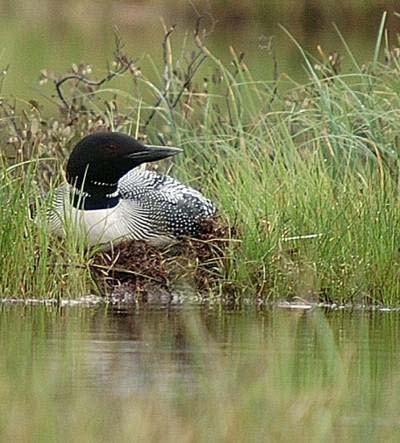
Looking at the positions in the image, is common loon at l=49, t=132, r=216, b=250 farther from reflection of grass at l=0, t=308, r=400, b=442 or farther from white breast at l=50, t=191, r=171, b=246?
reflection of grass at l=0, t=308, r=400, b=442

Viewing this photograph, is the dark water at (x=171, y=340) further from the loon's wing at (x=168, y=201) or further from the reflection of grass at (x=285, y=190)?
the loon's wing at (x=168, y=201)

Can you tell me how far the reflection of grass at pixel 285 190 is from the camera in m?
8.33

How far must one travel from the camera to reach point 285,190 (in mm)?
8984

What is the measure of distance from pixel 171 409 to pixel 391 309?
9.49ft

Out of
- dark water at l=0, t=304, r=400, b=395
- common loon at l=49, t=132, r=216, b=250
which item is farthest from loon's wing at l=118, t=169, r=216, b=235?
dark water at l=0, t=304, r=400, b=395

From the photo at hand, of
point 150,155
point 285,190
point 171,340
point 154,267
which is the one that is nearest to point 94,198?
point 150,155

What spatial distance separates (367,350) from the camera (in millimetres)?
6891

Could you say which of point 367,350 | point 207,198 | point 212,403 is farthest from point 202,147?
point 212,403

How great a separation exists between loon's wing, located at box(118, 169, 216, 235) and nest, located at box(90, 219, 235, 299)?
107mm

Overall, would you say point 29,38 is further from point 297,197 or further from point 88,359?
point 88,359

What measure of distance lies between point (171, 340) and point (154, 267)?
1.48 meters

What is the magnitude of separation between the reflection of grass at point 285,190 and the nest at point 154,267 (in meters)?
0.09

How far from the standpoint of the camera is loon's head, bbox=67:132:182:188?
879 centimetres

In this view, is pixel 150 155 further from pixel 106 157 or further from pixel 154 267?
pixel 154 267
